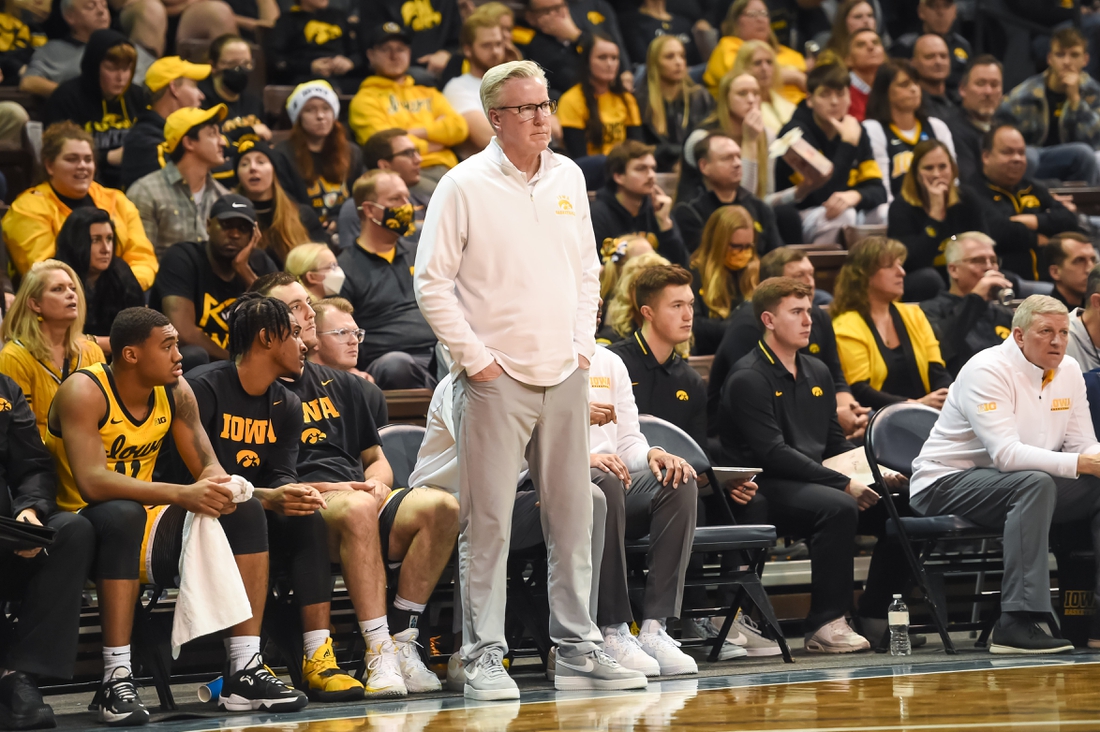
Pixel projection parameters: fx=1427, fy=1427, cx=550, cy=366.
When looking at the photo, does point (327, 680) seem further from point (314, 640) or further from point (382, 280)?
point (382, 280)

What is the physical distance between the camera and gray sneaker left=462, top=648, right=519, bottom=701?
4090mm

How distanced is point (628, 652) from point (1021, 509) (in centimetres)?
160

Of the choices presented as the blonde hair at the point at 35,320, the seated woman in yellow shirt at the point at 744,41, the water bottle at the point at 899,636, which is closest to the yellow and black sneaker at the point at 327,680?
the blonde hair at the point at 35,320

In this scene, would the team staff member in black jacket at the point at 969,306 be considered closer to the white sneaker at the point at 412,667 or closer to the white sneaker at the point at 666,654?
the white sneaker at the point at 666,654

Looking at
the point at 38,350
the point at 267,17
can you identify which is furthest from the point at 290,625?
the point at 267,17

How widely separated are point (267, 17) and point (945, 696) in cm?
657

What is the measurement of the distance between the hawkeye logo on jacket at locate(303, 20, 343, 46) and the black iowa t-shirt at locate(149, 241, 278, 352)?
314 cm

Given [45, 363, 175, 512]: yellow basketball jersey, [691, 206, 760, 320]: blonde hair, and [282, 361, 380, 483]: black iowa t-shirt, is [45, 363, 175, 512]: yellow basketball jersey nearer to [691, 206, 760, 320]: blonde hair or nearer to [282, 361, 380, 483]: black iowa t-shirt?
[282, 361, 380, 483]: black iowa t-shirt

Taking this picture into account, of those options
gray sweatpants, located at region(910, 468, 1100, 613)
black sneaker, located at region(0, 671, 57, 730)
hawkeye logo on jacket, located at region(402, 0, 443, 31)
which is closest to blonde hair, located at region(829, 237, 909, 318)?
gray sweatpants, located at region(910, 468, 1100, 613)

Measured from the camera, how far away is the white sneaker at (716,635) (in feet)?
17.0

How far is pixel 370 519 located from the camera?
177 inches

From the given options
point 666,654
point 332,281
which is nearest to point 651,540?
point 666,654

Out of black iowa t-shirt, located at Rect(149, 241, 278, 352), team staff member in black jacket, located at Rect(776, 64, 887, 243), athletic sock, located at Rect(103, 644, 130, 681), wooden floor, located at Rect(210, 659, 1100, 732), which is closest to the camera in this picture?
wooden floor, located at Rect(210, 659, 1100, 732)

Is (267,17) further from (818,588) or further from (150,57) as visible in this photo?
(818,588)
